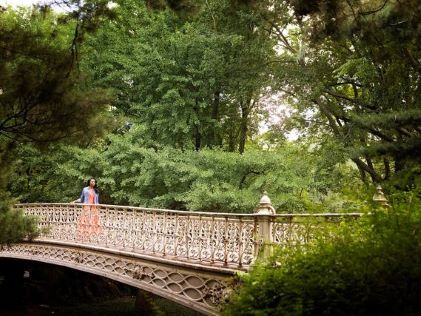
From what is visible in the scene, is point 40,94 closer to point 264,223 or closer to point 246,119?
point 264,223

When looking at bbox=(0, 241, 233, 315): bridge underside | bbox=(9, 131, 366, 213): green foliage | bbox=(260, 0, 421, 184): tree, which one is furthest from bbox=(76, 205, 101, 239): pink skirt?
bbox=(260, 0, 421, 184): tree

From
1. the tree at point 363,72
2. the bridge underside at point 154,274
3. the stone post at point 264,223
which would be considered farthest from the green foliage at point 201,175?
the stone post at point 264,223

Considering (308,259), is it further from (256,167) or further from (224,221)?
(256,167)

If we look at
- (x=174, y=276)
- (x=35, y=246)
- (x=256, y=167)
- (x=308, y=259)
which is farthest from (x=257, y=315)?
(x=35, y=246)

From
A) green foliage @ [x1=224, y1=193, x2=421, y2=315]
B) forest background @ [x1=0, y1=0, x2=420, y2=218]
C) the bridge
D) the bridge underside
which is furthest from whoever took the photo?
forest background @ [x1=0, y1=0, x2=420, y2=218]

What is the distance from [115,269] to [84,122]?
19.7 ft

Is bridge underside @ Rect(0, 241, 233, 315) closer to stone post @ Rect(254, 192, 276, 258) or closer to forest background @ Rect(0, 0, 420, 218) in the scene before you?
stone post @ Rect(254, 192, 276, 258)

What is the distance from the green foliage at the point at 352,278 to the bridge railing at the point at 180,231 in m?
2.17

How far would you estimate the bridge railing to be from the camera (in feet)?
24.5

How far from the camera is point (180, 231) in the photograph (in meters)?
9.36

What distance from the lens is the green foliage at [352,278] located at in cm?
271

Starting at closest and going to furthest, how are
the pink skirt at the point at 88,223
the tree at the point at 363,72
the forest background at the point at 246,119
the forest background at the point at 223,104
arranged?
the forest background at the point at 246,119
the tree at the point at 363,72
the forest background at the point at 223,104
the pink skirt at the point at 88,223

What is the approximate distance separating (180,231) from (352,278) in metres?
6.68

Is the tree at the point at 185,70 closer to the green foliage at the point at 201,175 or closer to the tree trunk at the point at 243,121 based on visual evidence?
the tree trunk at the point at 243,121
